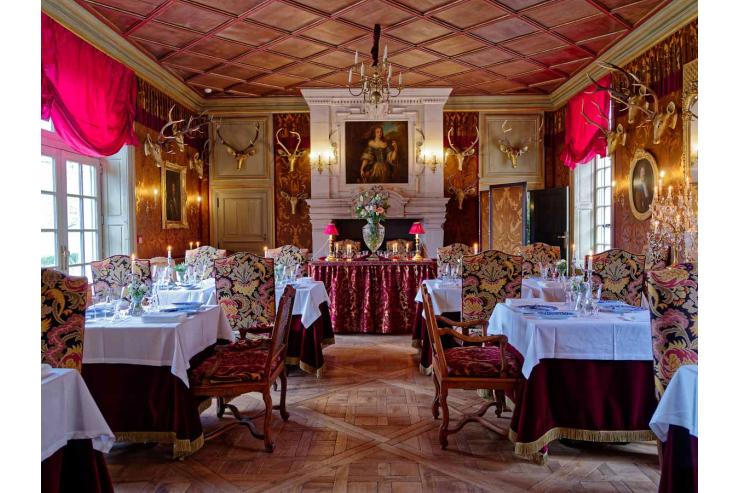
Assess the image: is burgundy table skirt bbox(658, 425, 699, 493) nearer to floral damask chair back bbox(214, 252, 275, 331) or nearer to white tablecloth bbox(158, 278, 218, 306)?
floral damask chair back bbox(214, 252, 275, 331)

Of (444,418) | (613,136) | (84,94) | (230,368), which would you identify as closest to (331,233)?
(84,94)

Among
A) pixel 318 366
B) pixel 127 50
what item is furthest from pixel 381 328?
pixel 127 50

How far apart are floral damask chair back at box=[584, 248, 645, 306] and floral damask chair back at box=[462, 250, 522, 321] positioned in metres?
0.86

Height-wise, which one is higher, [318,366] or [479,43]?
[479,43]

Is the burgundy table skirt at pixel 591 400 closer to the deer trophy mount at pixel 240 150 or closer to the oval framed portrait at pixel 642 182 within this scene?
the oval framed portrait at pixel 642 182

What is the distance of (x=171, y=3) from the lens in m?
5.50

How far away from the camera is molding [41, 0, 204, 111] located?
5277 mm

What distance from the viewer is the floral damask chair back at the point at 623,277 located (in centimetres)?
447

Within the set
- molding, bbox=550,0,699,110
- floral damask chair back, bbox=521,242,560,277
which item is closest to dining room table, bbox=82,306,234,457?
floral damask chair back, bbox=521,242,560,277

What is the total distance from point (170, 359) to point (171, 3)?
4.33m

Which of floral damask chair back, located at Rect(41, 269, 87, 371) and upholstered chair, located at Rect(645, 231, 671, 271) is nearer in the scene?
floral damask chair back, located at Rect(41, 269, 87, 371)

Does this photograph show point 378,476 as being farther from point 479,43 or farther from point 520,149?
point 520,149

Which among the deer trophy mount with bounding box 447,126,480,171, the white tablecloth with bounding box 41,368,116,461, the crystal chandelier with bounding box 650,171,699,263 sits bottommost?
the white tablecloth with bounding box 41,368,116,461

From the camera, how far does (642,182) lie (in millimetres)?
6508
